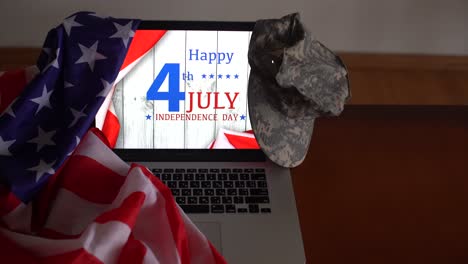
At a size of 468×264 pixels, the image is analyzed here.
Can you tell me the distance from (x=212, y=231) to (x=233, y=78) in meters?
0.23

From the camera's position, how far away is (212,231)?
0.82 m

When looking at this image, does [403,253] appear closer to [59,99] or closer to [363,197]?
[363,197]

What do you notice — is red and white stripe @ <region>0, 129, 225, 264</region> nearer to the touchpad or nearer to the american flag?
the american flag

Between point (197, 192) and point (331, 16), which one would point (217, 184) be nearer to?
point (197, 192)

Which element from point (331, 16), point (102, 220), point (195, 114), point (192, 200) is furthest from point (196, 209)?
point (331, 16)

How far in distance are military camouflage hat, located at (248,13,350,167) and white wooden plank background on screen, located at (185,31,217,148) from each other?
0.08m

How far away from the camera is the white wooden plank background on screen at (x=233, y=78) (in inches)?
36.0

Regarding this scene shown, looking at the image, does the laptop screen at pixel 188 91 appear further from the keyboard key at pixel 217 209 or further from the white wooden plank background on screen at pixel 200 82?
the keyboard key at pixel 217 209

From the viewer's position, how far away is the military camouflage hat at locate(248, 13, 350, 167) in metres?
0.84

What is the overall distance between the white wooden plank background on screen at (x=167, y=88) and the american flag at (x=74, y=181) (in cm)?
12

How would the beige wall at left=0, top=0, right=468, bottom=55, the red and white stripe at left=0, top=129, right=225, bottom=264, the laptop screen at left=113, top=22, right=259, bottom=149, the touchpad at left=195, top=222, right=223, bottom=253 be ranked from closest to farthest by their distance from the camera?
1. the red and white stripe at left=0, top=129, right=225, bottom=264
2. the touchpad at left=195, top=222, right=223, bottom=253
3. the laptop screen at left=113, top=22, right=259, bottom=149
4. the beige wall at left=0, top=0, right=468, bottom=55

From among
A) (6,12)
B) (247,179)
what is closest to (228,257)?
(247,179)

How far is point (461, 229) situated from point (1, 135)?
24.4 inches

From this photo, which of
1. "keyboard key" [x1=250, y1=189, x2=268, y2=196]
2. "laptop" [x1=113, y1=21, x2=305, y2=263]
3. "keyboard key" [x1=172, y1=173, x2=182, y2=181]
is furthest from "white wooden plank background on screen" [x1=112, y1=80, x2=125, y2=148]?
"keyboard key" [x1=250, y1=189, x2=268, y2=196]
